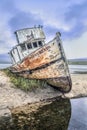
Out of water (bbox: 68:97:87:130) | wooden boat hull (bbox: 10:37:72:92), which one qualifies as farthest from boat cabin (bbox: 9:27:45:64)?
water (bbox: 68:97:87:130)

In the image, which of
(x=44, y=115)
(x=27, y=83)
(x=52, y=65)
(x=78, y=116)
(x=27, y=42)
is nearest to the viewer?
(x=78, y=116)

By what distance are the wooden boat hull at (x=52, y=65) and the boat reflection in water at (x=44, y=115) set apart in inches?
82.2

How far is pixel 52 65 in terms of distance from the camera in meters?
22.1

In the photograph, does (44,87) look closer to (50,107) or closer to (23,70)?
(23,70)

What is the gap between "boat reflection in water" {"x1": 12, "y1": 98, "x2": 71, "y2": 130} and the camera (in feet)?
44.0

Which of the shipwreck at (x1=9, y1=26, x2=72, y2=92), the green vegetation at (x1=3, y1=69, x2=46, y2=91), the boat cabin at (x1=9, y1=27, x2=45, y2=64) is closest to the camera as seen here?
the shipwreck at (x1=9, y1=26, x2=72, y2=92)

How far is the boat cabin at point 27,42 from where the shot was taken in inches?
1018

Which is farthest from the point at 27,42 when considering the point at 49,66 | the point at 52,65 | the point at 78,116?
the point at 78,116

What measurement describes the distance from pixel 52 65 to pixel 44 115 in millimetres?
7285

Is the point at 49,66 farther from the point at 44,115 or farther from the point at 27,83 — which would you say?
the point at 44,115

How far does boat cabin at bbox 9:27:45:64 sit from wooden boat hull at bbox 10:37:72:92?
3364 mm

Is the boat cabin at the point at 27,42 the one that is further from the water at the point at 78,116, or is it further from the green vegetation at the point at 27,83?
the water at the point at 78,116

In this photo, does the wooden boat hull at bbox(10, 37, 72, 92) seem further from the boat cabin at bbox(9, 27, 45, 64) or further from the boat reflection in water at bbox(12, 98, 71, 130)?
the boat cabin at bbox(9, 27, 45, 64)

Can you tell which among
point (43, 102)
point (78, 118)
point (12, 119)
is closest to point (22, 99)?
point (43, 102)
